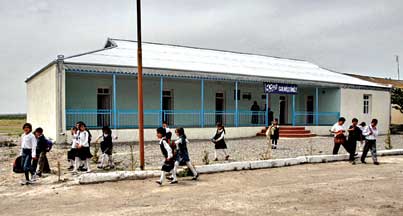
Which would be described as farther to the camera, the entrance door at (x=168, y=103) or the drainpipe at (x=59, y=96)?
the entrance door at (x=168, y=103)

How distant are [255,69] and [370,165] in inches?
494

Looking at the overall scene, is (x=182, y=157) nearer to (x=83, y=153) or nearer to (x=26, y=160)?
(x=83, y=153)

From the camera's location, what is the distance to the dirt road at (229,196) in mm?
6266

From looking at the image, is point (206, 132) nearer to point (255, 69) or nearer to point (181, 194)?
point (255, 69)

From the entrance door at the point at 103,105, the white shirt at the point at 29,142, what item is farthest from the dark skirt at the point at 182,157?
the entrance door at the point at 103,105

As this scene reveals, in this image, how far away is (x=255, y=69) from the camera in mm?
23469

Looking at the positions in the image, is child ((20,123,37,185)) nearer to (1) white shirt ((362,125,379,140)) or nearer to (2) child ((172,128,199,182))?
(2) child ((172,128,199,182))

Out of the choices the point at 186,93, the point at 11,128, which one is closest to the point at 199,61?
the point at 186,93

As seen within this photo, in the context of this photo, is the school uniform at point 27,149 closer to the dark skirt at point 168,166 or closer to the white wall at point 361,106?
the dark skirt at point 168,166

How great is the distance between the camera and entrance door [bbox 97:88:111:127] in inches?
748

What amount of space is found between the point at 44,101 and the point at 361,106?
1885 cm

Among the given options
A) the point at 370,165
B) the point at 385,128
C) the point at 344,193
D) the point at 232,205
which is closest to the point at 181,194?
the point at 232,205

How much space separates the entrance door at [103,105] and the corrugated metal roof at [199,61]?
5.77 feet

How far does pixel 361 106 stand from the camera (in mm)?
25625
